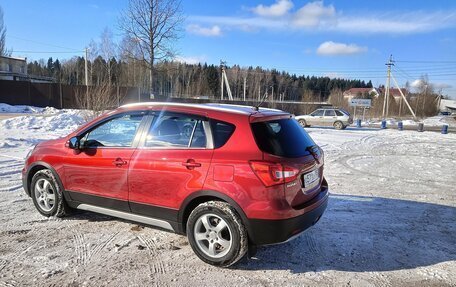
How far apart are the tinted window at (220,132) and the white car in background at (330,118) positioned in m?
23.7

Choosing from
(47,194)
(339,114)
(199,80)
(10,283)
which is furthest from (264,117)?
(199,80)

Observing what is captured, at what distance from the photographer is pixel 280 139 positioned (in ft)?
13.0

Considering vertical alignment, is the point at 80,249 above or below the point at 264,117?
below

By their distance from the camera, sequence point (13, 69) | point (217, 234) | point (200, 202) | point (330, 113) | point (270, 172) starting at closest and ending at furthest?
point (270, 172)
point (217, 234)
point (200, 202)
point (330, 113)
point (13, 69)

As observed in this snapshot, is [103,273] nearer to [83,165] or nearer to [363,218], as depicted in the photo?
[83,165]

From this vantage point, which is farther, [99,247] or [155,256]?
[99,247]

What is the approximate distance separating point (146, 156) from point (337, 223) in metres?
3.01

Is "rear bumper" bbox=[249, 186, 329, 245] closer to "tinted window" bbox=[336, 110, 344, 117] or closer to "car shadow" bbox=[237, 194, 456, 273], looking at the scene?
"car shadow" bbox=[237, 194, 456, 273]

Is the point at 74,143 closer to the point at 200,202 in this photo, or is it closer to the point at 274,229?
the point at 200,202

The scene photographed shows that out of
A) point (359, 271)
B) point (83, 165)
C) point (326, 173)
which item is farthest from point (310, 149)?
point (326, 173)

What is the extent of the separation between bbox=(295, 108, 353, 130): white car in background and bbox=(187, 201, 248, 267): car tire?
23817 millimetres

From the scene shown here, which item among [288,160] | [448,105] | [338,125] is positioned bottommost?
[338,125]

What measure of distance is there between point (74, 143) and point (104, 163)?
60 cm

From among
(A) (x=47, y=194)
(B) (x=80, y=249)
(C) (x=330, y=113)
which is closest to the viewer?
(B) (x=80, y=249)
